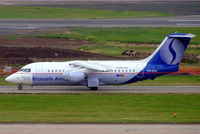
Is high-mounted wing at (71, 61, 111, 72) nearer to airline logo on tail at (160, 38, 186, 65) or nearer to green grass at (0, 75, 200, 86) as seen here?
airline logo on tail at (160, 38, 186, 65)

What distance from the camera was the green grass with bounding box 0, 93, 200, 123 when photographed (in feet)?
83.4

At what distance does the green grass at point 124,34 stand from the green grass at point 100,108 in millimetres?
32105

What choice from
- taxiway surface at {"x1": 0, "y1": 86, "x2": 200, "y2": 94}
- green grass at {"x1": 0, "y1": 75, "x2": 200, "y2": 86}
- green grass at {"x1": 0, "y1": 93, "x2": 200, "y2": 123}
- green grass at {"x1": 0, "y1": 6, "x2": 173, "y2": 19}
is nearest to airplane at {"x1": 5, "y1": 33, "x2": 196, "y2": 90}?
taxiway surface at {"x1": 0, "y1": 86, "x2": 200, "y2": 94}

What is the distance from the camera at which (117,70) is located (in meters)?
Result: 38.9

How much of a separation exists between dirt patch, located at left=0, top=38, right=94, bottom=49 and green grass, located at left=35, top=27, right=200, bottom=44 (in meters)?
2.31

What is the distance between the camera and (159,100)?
33.3 metres

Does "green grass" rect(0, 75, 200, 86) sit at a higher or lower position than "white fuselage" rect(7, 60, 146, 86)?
lower
